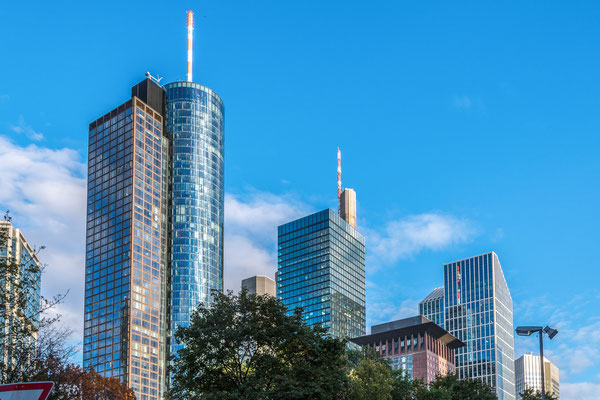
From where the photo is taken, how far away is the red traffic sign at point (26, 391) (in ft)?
28.3

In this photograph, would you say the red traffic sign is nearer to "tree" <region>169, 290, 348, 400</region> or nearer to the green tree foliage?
"tree" <region>169, 290, 348, 400</region>

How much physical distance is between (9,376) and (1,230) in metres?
6.61

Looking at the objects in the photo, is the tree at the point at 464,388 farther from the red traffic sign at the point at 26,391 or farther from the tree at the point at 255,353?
the red traffic sign at the point at 26,391

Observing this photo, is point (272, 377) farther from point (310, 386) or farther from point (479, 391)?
point (479, 391)

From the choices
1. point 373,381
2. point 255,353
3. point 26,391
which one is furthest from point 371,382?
point 26,391

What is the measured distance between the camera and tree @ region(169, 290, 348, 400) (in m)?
50.8

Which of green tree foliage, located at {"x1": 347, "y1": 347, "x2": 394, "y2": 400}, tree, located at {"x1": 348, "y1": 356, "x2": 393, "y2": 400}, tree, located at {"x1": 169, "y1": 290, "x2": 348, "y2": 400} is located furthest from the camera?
tree, located at {"x1": 348, "y1": 356, "x2": 393, "y2": 400}

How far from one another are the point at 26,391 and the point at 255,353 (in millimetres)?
43898

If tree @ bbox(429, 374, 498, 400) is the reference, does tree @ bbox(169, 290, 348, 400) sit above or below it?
above

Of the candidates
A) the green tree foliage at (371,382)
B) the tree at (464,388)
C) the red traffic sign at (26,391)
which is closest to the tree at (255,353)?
the green tree foliage at (371,382)

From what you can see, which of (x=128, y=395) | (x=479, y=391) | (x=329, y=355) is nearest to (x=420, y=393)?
(x=479, y=391)

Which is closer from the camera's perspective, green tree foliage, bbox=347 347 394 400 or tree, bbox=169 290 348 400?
tree, bbox=169 290 348 400

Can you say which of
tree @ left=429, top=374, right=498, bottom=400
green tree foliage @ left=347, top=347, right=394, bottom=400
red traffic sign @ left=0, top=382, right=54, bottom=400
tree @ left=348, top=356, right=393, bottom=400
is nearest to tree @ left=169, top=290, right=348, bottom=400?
green tree foliage @ left=347, top=347, right=394, bottom=400

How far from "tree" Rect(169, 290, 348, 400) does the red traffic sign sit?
42.1m
